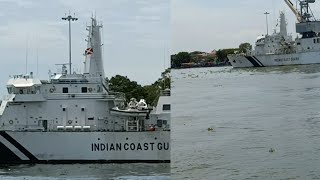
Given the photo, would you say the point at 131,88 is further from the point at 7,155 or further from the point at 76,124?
the point at 7,155

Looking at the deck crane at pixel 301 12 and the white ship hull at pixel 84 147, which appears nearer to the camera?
the white ship hull at pixel 84 147

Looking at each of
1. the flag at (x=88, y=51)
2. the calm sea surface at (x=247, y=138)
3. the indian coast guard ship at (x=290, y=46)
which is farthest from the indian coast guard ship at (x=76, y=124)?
the indian coast guard ship at (x=290, y=46)

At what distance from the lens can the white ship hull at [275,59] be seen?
953 inches

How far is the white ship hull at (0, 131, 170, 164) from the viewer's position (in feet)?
26.9

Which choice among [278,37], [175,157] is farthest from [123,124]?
[278,37]

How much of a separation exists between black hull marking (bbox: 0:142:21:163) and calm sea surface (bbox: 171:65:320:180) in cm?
236

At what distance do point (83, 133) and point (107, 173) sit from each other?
956 millimetres

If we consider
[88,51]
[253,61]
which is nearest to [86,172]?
[88,51]

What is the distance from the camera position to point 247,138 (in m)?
6.04

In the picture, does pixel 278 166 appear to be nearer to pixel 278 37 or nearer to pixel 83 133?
pixel 83 133

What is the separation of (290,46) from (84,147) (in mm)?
18056

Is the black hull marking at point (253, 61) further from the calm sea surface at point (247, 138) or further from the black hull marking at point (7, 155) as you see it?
the black hull marking at point (7, 155)

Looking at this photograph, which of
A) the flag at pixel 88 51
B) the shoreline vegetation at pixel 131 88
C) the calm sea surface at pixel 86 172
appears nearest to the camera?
the calm sea surface at pixel 86 172

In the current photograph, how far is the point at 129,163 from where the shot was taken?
26.8 ft
